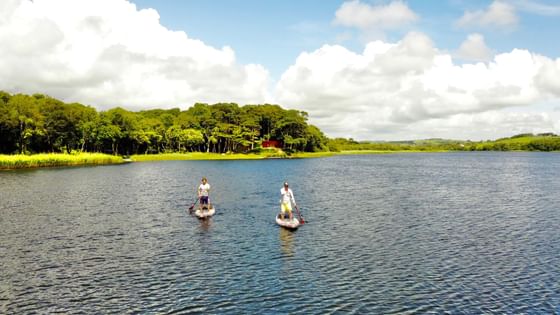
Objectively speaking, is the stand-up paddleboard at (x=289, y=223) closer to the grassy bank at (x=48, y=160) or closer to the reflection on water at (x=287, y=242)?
the reflection on water at (x=287, y=242)

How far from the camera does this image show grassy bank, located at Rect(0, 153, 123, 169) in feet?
359

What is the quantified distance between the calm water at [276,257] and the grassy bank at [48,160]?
207 ft

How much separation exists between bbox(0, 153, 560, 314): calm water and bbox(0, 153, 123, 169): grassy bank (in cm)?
6314

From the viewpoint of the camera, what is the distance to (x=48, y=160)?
119438 millimetres

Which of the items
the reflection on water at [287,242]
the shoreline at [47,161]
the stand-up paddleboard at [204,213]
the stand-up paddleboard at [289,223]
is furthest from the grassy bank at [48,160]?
the reflection on water at [287,242]

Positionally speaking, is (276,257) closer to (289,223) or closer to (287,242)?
(287,242)

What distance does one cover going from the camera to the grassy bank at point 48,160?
10956 centimetres

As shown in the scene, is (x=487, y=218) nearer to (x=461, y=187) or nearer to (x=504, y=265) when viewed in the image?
(x=504, y=265)

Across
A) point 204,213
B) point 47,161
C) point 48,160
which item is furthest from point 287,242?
point 48,160

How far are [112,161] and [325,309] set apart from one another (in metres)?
142

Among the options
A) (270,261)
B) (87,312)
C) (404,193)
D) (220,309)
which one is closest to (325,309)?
(220,309)

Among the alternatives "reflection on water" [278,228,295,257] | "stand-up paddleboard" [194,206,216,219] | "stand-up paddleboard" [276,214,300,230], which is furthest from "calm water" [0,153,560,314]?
"stand-up paddleboard" [194,206,216,219]

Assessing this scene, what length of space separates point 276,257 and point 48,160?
4423 inches

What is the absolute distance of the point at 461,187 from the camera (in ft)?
258
